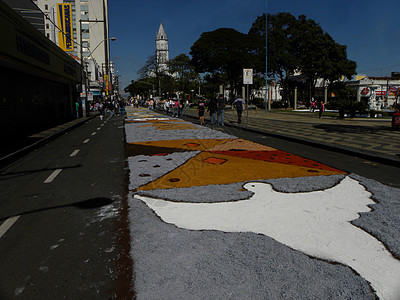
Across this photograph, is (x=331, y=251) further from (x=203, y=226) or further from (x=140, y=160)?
(x=140, y=160)

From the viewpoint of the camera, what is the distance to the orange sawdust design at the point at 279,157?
7503 millimetres

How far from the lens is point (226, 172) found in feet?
22.1

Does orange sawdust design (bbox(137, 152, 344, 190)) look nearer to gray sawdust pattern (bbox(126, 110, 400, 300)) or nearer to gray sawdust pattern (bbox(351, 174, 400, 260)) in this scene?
gray sawdust pattern (bbox(351, 174, 400, 260))

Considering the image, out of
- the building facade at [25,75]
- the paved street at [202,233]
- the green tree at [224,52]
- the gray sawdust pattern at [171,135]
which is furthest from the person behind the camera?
the green tree at [224,52]

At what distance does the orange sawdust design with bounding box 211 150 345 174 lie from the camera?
7.50 meters

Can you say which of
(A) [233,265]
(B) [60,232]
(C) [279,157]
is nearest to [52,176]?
(B) [60,232]

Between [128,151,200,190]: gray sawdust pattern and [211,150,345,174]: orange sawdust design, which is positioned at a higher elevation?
[211,150,345,174]: orange sawdust design

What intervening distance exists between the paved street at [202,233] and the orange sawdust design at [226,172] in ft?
0.12

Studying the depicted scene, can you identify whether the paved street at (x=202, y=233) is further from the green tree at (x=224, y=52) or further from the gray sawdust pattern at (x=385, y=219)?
the green tree at (x=224, y=52)

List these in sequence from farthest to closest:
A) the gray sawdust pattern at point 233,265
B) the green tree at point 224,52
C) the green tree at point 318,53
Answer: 1. the green tree at point 224,52
2. the green tree at point 318,53
3. the gray sawdust pattern at point 233,265

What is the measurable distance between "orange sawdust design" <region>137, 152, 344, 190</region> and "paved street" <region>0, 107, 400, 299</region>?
0.04 meters

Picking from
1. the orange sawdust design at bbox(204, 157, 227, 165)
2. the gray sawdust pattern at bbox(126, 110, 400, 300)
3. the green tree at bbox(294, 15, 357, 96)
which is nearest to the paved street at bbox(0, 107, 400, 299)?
the gray sawdust pattern at bbox(126, 110, 400, 300)

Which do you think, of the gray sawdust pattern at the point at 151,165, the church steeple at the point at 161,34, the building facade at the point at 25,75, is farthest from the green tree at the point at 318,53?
the church steeple at the point at 161,34

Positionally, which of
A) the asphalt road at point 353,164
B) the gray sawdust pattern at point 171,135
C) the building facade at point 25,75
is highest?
the building facade at point 25,75
